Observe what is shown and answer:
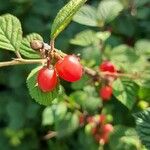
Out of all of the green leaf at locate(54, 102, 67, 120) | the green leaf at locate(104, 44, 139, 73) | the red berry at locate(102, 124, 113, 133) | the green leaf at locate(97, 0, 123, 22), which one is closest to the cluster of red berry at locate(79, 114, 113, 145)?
the red berry at locate(102, 124, 113, 133)

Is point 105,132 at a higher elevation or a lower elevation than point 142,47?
lower

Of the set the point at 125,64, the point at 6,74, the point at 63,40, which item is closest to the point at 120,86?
the point at 125,64

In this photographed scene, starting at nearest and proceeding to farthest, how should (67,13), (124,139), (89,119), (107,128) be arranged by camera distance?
(67,13)
(124,139)
(107,128)
(89,119)

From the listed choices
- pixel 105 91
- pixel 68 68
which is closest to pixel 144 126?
pixel 68 68

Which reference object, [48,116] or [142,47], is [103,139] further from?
[142,47]

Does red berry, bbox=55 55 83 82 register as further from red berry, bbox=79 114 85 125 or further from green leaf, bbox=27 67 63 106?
red berry, bbox=79 114 85 125

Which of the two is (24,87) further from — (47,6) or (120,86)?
(120,86)
